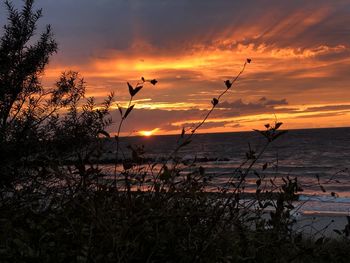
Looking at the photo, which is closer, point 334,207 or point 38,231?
point 38,231

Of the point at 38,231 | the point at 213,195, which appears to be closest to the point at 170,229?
the point at 38,231

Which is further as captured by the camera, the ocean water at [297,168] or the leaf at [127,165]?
the ocean water at [297,168]

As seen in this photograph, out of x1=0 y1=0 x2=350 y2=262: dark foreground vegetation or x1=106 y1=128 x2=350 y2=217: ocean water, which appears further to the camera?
x1=106 y1=128 x2=350 y2=217: ocean water

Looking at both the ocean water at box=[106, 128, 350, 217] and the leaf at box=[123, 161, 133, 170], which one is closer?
the leaf at box=[123, 161, 133, 170]

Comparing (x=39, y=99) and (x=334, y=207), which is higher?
(x=39, y=99)

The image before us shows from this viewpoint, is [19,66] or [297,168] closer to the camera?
[19,66]

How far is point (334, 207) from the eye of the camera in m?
22.2

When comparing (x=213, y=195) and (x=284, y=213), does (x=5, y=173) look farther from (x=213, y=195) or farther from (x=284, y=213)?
Answer: (x=284, y=213)

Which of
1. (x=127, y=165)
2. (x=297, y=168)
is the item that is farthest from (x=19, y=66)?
(x=297, y=168)

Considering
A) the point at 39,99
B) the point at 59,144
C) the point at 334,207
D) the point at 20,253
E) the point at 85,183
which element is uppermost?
the point at 39,99

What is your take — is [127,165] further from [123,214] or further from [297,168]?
[297,168]

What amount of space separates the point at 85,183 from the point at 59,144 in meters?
2.88

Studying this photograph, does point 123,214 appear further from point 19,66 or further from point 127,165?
point 19,66

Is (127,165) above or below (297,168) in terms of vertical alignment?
above
